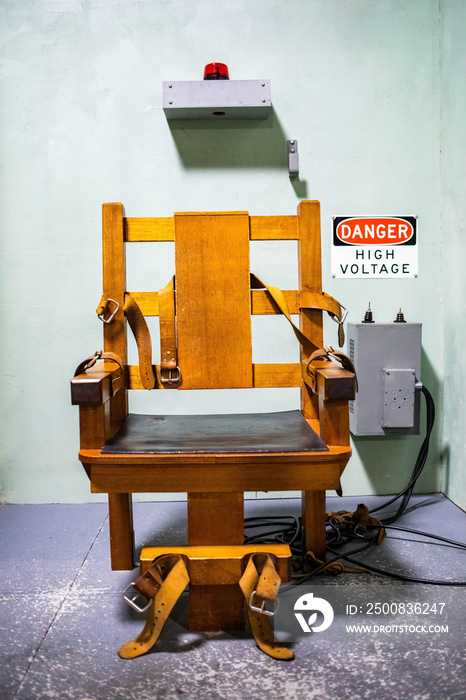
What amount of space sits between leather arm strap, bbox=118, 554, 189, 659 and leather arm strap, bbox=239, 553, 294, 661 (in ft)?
0.55

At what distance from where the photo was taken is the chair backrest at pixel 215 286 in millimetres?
2025

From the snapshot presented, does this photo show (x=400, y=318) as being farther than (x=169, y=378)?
Yes

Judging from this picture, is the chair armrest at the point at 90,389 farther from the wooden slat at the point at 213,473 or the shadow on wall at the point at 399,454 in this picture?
the shadow on wall at the point at 399,454

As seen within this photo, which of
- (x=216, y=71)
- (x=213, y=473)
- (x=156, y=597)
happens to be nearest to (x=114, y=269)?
(x=213, y=473)

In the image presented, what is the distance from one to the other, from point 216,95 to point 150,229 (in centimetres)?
89

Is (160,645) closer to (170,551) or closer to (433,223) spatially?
(170,551)

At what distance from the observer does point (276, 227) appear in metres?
2.05

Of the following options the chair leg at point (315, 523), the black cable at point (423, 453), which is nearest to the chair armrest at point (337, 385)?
the chair leg at point (315, 523)

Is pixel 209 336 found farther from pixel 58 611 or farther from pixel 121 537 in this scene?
pixel 58 611

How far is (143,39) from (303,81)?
751mm

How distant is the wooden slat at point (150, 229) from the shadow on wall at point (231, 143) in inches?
33.6

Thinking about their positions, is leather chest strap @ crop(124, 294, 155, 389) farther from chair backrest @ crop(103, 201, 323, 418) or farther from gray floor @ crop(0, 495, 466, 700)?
gray floor @ crop(0, 495, 466, 700)

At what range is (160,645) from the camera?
163 cm

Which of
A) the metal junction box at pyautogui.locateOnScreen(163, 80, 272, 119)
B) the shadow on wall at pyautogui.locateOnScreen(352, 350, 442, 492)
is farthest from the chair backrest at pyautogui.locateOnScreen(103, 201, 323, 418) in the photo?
the shadow on wall at pyautogui.locateOnScreen(352, 350, 442, 492)
